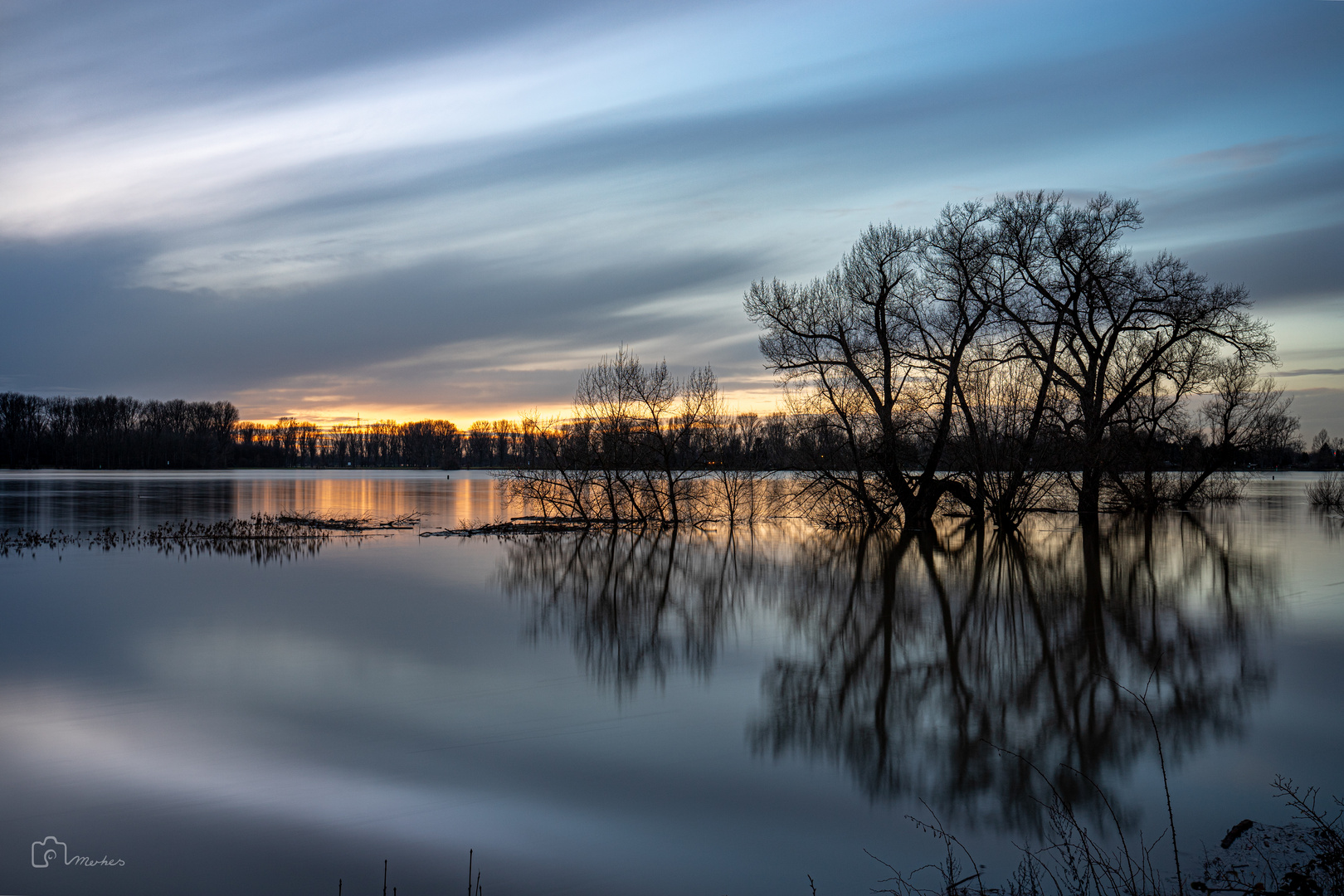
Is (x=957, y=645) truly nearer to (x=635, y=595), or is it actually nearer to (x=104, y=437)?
(x=635, y=595)

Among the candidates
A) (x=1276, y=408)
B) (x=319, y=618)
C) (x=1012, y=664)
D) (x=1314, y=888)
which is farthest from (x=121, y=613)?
(x=1276, y=408)

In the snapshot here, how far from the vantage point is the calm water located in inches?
208

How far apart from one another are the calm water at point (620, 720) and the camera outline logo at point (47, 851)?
50mm

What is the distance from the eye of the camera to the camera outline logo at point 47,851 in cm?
504

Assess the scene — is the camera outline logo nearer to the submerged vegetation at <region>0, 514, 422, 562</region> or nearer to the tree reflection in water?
the tree reflection in water

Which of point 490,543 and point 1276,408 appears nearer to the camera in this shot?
point 490,543

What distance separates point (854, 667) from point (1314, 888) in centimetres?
552

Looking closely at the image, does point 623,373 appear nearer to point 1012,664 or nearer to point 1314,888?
point 1012,664

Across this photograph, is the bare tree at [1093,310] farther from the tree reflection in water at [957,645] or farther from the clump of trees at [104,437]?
the clump of trees at [104,437]

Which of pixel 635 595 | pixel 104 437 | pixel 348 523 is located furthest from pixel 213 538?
pixel 104 437

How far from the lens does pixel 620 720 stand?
7926 mm

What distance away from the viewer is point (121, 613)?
13.1 metres

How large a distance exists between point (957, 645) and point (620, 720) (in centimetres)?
516

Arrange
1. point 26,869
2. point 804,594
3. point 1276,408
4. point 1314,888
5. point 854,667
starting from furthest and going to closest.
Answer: point 1276,408, point 804,594, point 854,667, point 26,869, point 1314,888
